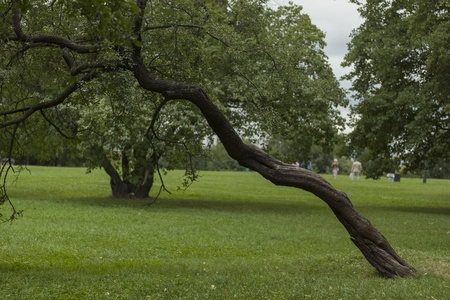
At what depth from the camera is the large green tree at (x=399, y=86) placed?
25.5 meters

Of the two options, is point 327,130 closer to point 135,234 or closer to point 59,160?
point 135,234

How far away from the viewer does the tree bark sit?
→ 11258 millimetres

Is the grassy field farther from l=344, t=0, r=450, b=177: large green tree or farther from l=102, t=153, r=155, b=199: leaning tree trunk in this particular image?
Answer: l=344, t=0, r=450, b=177: large green tree

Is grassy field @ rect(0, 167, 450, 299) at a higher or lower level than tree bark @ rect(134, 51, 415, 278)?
lower

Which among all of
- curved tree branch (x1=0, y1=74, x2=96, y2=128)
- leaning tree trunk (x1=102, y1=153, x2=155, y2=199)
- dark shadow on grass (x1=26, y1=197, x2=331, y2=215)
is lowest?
dark shadow on grass (x1=26, y1=197, x2=331, y2=215)

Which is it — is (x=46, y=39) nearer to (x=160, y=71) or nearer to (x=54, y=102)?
(x=54, y=102)

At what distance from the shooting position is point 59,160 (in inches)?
3130

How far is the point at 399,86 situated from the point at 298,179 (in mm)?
18800

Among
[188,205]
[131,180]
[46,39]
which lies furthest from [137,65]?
[188,205]

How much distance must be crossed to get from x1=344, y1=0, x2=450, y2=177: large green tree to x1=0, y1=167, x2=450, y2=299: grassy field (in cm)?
310

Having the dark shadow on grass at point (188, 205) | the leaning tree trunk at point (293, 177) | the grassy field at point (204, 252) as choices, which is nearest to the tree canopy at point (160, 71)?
the leaning tree trunk at point (293, 177)

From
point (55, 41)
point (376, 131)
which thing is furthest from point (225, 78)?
point (55, 41)

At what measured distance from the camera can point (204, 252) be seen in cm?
1620

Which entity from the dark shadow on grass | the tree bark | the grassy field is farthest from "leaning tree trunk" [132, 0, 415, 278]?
the dark shadow on grass
